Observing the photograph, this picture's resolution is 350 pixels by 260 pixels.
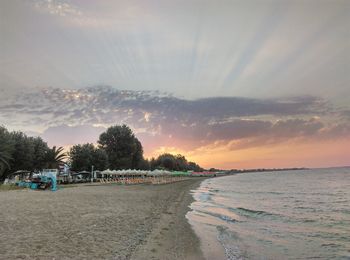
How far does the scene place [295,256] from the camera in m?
10.9

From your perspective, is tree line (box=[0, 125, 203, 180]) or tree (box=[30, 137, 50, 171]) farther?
tree (box=[30, 137, 50, 171])

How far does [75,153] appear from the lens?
7938cm

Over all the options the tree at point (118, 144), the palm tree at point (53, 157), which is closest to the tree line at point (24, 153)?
the palm tree at point (53, 157)

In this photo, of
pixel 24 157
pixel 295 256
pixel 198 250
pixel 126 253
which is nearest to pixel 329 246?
pixel 295 256

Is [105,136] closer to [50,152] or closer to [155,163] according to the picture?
[50,152]

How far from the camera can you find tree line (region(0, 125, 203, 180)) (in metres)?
50.1

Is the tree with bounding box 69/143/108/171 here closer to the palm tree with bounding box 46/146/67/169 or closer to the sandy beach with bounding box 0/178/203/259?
the palm tree with bounding box 46/146/67/169

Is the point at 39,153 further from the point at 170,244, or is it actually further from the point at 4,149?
the point at 170,244

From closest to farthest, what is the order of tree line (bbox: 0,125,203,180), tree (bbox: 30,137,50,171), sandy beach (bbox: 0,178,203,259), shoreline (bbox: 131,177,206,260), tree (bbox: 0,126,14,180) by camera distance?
sandy beach (bbox: 0,178,203,259) < shoreline (bbox: 131,177,206,260) < tree (bbox: 0,126,14,180) < tree line (bbox: 0,125,203,180) < tree (bbox: 30,137,50,171)

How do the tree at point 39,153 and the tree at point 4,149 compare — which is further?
the tree at point 39,153

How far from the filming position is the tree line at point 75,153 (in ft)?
164

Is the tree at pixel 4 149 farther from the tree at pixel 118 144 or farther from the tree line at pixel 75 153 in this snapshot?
the tree at pixel 118 144

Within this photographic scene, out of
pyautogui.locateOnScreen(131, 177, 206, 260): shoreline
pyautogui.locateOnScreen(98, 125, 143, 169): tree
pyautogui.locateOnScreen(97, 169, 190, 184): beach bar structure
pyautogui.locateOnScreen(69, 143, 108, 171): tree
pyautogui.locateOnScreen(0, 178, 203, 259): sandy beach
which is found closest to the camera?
pyautogui.locateOnScreen(0, 178, 203, 259): sandy beach

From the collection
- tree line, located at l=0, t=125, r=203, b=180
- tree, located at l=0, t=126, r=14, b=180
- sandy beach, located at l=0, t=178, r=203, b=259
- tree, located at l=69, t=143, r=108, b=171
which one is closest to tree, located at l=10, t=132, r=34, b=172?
tree line, located at l=0, t=125, r=203, b=180
